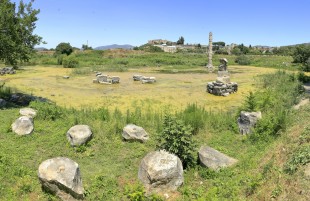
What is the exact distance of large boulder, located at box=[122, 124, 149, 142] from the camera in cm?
923

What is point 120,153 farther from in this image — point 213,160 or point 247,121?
point 247,121

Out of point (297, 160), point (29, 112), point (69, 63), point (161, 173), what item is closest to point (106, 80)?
point (29, 112)

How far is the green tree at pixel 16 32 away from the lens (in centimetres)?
1298

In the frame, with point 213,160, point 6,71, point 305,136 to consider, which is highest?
point 6,71

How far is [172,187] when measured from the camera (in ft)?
22.4

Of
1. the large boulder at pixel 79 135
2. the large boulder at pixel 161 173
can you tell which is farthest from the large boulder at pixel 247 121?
the large boulder at pixel 79 135

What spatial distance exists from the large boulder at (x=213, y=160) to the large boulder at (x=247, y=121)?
2.45 metres

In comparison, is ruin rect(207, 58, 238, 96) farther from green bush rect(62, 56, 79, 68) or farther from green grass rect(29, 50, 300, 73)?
green bush rect(62, 56, 79, 68)

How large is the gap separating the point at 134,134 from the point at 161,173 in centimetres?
275

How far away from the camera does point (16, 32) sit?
13.3 meters

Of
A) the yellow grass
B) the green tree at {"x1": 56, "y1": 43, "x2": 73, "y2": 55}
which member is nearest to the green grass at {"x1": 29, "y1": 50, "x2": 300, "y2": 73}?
the green tree at {"x1": 56, "y1": 43, "x2": 73, "y2": 55}

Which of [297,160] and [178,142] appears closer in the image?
[297,160]

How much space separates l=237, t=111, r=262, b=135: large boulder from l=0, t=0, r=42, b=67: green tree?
10.2 metres

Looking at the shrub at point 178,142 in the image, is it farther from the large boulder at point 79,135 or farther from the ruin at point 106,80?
the ruin at point 106,80
